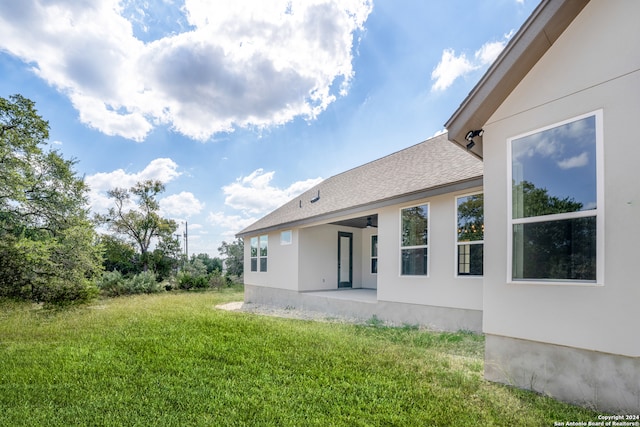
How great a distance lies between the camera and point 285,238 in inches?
542

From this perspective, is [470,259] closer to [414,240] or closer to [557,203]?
[414,240]

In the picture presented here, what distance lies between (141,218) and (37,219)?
1366 cm

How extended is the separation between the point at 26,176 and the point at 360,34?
12.0 metres

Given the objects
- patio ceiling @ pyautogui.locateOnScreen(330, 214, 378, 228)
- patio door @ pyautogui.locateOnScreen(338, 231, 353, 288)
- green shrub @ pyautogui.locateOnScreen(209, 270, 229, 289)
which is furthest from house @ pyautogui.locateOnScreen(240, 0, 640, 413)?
green shrub @ pyautogui.locateOnScreen(209, 270, 229, 289)

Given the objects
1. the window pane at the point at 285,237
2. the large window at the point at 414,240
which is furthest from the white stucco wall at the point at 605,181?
the window pane at the point at 285,237

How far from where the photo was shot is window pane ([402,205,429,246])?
8.08m

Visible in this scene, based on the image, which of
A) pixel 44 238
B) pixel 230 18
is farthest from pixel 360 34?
pixel 44 238

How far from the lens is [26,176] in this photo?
34.4 feet

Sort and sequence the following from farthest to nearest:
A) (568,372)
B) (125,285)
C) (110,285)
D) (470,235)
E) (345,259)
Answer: (125,285) < (110,285) < (345,259) < (470,235) < (568,372)

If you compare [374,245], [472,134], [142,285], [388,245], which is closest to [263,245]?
[374,245]

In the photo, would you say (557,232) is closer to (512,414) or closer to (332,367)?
(512,414)

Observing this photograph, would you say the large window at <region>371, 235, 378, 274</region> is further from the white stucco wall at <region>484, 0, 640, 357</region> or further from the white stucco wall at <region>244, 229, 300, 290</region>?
the white stucco wall at <region>484, 0, 640, 357</region>

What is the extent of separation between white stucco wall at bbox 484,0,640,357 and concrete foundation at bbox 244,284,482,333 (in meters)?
2.91

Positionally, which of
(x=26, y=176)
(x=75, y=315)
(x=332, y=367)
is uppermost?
(x=26, y=176)
